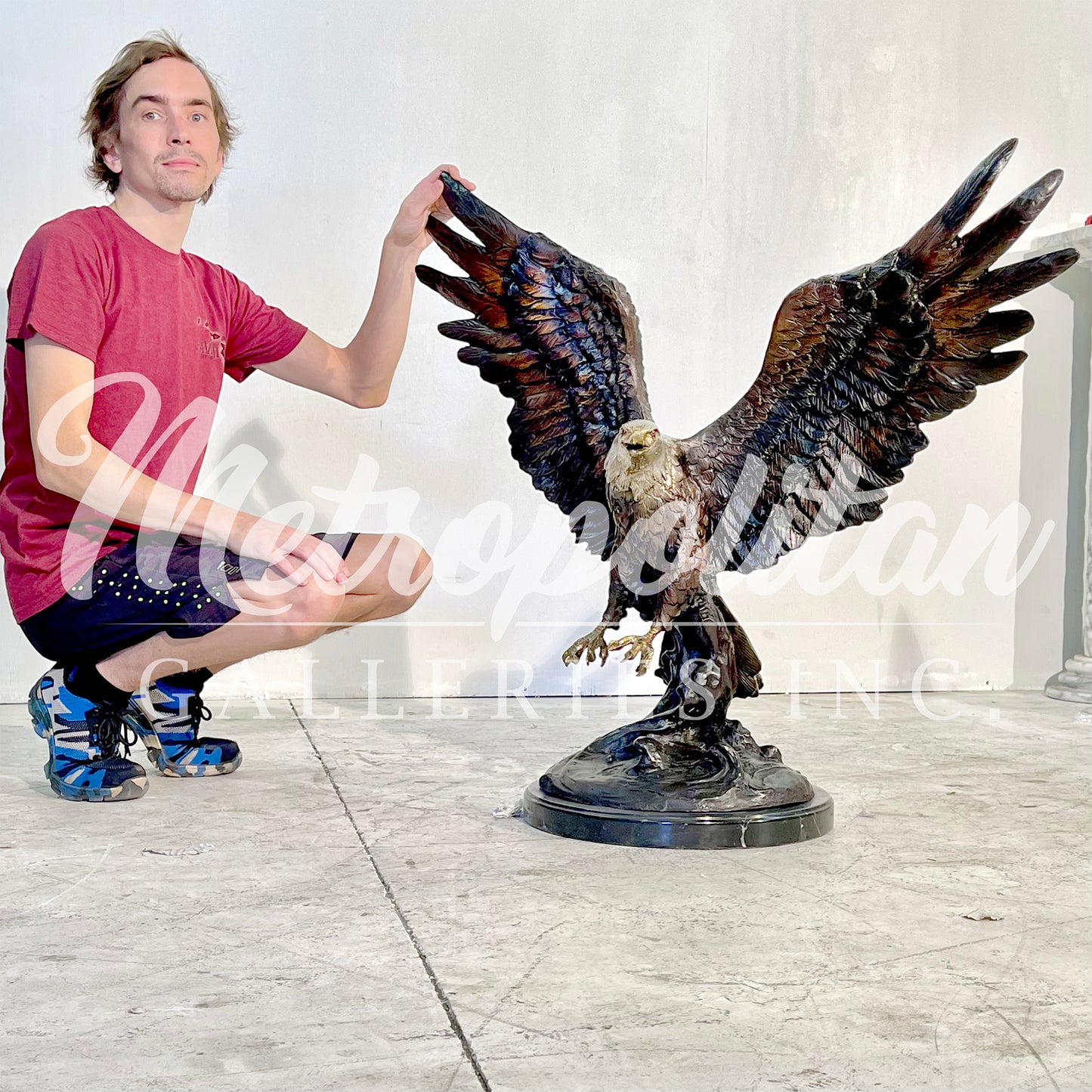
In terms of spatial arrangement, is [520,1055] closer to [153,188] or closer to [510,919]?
[510,919]

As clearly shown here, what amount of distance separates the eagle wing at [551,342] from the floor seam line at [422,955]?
672mm

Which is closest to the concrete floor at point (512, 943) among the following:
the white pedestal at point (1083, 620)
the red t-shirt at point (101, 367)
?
the red t-shirt at point (101, 367)

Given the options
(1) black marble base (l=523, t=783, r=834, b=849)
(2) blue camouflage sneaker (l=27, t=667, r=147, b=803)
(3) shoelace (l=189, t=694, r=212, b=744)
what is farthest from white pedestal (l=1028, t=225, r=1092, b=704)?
(2) blue camouflage sneaker (l=27, t=667, r=147, b=803)

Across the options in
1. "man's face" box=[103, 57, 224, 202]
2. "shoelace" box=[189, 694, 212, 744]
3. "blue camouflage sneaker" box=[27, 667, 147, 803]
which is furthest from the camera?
"shoelace" box=[189, 694, 212, 744]

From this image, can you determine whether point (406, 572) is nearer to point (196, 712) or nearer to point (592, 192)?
point (196, 712)

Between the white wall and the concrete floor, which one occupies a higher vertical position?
the white wall

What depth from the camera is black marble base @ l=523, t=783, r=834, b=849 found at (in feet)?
7.00

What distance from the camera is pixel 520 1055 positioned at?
133cm

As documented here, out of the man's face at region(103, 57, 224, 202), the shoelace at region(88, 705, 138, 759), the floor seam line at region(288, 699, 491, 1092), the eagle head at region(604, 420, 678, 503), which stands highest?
the man's face at region(103, 57, 224, 202)

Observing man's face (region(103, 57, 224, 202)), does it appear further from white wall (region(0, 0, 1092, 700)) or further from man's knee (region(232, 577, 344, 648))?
white wall (region(0, 0, 1092, 700))

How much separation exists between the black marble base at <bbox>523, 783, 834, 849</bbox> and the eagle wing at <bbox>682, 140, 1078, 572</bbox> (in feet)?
1.48

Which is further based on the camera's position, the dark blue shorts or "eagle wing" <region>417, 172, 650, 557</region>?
the dark blue shorts

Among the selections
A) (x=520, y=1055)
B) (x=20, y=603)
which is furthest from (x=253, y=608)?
(x=520, y=1055)

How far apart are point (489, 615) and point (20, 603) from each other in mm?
1634
